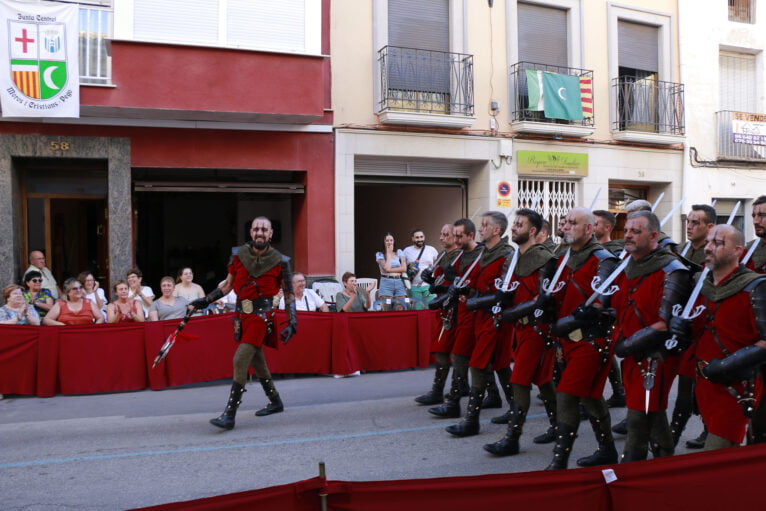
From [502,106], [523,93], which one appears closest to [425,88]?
[502,106]

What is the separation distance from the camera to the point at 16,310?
866 cm

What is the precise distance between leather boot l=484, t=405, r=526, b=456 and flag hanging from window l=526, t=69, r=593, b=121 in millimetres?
9597

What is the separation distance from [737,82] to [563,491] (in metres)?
17.1

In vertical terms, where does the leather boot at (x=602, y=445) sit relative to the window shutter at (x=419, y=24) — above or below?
below

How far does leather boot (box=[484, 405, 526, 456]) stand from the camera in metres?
Result: 5.51

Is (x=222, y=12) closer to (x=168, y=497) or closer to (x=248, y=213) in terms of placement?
(x=248, y=213)

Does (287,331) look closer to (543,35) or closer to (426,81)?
(426,81)

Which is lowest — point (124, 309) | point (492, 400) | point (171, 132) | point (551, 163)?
point (492, 400)

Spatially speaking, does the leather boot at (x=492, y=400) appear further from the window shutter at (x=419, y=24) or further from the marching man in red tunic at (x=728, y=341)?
the window shutter at (x=419, y=24)

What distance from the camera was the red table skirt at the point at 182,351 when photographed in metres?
8.08

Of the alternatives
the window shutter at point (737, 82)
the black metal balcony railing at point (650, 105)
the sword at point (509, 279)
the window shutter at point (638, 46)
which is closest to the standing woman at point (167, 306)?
the sword at point (509, 279)

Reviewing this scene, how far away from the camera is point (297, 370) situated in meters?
9.16

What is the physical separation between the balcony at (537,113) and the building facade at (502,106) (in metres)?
0.03

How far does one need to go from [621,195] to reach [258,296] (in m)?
11.7
